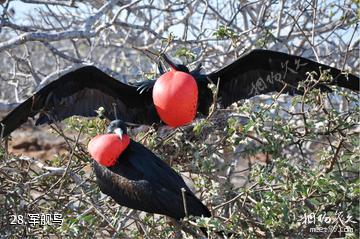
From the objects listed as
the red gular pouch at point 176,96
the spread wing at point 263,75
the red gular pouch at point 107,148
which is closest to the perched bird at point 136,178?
the red gular pouch at point 107,148

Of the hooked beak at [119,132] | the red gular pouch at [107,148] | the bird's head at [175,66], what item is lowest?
the red gular pouch at [107,148]

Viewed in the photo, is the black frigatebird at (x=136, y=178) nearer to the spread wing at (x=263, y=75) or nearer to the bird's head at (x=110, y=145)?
the bird's head at (x=110, y=145)

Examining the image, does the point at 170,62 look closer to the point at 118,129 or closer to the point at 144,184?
the point at 118,129

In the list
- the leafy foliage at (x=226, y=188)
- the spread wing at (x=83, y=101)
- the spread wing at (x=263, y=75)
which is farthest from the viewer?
the spread wing at (x=263, y=75)

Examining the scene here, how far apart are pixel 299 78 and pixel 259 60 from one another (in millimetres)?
227

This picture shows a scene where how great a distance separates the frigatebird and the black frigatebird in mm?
601

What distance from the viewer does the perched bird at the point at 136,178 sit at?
8.14ft

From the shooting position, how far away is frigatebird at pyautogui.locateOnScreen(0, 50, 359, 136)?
123 inches

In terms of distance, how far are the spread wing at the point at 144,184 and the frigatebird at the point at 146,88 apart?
61cm

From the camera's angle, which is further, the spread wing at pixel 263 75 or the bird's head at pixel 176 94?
the spread wing at pixel 263 75

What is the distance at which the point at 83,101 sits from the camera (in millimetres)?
3354

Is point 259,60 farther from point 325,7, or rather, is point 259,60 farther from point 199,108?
point 325,7

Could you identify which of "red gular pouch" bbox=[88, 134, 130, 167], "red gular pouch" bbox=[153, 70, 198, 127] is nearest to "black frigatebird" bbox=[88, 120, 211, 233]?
"red gular pouch" bbox=[88, 134, 130, 167]

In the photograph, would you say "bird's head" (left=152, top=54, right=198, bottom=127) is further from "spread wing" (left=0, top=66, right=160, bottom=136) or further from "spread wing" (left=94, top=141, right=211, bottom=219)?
"spread wing" (left=94, top=141, right=211, bottom=219)
